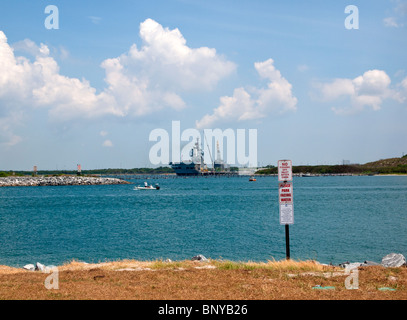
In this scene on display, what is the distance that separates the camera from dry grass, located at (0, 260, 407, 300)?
9.52 metres

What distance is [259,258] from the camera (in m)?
23.0

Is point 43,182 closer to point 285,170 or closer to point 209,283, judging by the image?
point 285,170

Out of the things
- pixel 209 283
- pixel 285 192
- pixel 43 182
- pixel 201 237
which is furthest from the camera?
pixel 43 182

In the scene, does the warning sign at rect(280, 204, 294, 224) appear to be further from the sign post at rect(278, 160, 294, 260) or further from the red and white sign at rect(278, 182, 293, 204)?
the red and white sign at rect(278, 182, 293, 204)

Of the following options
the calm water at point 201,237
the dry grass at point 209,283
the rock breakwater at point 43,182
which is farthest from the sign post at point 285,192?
the rock breakwater at point 43,182

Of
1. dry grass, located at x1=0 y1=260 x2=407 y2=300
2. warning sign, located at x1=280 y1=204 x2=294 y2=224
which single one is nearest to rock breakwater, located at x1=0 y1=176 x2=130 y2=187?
dry grass, located at x1=0 y1=260 x2=407 y2=300

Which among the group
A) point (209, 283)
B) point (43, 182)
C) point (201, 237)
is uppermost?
point (209, 283)

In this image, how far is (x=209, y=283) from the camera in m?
10.9

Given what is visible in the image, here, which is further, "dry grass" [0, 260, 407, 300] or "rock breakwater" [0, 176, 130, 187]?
"rock breakwater" [0, 176, 130, 187]

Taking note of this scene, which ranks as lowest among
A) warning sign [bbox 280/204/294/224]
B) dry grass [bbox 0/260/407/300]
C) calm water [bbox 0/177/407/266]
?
calm water [bbox 0/177/407/266]

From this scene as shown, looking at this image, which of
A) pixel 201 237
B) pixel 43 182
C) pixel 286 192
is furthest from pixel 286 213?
pixel 43 182

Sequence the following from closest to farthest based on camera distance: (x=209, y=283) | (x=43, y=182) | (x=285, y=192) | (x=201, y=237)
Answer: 1. (x=209, y=283)
2. (x=285, y=192)
3. (x=201, y=237)
4. (x=43, y=182)
